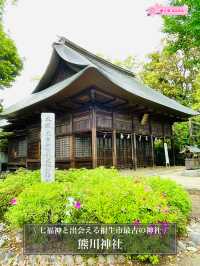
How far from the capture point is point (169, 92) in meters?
24.1

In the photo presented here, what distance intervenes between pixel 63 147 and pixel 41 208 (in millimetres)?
9032

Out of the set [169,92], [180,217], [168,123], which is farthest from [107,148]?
[169,92]

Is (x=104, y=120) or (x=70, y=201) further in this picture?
(x=104, y=120)

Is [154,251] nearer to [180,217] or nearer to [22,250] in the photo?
[180,217]

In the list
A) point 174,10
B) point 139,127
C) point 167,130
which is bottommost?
point 139,127

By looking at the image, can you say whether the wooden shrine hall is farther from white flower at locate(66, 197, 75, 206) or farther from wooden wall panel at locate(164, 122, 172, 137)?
white flower at locate(66, 197, 75, 206)

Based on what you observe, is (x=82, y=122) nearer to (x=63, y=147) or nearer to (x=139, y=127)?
(x=63, y=147)

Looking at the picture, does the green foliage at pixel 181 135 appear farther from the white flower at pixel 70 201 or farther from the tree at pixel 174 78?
the white flower at pixel 70 201

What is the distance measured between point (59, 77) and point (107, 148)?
5431 millimetres

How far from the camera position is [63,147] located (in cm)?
1226

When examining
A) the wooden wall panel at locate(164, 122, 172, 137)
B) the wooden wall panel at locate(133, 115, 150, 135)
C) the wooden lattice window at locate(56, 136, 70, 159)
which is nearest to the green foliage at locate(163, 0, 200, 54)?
the wooden wall panel at locate(133, 115, 150, 135)

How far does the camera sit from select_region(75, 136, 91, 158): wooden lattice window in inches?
467

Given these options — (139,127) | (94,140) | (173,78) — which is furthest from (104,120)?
(173,78)

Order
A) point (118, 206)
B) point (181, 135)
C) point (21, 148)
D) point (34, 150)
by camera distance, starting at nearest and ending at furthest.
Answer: point (118, 206) < point (34, 150) < point (21, 148) < point (181, 135)
